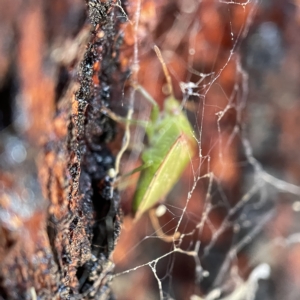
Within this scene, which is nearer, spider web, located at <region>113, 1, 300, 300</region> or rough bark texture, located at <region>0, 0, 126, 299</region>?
rough bark texture, located at <region>0, 0, 126, 299</region>

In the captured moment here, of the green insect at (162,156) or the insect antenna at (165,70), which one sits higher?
the insect antenna at (165,70)

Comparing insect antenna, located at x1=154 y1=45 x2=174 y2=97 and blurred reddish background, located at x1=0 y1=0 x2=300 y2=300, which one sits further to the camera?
insect antenna, located at x1=154 y1=45 x2=174 y2=97

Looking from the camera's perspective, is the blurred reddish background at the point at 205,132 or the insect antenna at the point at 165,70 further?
the insect antenna at the point at 165,70

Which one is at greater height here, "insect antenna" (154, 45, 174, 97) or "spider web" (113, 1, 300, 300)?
"insect antenna" (154, 45, 174, 97)

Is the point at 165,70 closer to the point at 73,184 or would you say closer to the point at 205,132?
the point at 205,132

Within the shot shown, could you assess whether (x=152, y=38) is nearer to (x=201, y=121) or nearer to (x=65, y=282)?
(x=201, y=121)

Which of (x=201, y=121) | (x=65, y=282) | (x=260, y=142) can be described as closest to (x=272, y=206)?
(x=260, y=142)

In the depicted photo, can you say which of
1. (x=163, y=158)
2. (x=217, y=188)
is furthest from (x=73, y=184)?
(x=217, y=188)
